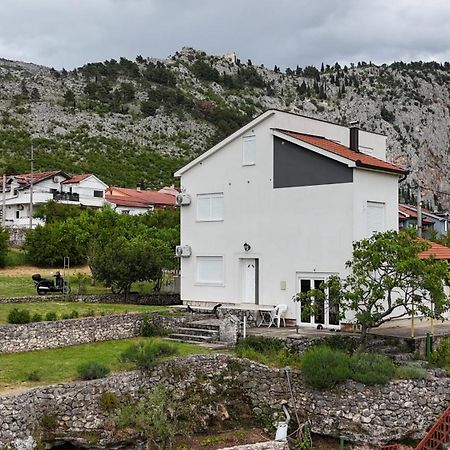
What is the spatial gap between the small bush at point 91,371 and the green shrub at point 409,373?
8.71 metres

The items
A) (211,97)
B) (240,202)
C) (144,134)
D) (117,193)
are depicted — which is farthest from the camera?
(211,97)

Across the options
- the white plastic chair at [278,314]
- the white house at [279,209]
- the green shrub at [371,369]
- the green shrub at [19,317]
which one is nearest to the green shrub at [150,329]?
the white house at [279,209]

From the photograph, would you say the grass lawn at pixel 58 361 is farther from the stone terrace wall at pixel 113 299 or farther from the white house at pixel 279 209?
the stone terrace wall at pixel 113 299

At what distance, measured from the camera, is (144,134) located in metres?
94.1

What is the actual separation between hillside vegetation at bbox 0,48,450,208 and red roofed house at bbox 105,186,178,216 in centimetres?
933

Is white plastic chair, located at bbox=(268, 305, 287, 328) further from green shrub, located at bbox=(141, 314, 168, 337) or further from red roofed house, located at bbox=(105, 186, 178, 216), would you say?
red roofed house, located at bbox=(105, 186, 178, 216)

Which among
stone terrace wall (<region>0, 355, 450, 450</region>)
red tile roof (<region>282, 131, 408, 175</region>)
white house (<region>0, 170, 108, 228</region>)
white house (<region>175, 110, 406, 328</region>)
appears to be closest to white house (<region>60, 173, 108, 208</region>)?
white house (<region>0, 170, 108, 228</region>)

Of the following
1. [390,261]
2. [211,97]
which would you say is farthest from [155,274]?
[211,97]

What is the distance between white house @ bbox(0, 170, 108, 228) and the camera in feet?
189

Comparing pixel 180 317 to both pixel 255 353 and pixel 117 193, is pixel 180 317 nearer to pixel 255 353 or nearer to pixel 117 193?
pixel 255 353

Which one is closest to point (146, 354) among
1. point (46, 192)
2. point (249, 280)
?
point (249, 280)

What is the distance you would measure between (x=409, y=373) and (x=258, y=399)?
183 inches

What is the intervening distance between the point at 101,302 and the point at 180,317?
6.47 metres

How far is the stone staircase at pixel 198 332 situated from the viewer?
77.4ft
